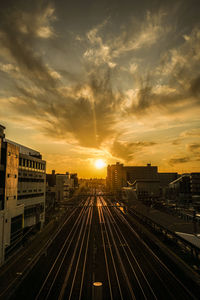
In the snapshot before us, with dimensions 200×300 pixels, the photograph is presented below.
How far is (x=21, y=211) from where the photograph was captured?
41125 mm

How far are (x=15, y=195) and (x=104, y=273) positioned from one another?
2250cm

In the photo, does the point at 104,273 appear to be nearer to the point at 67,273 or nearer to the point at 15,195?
the point at 67,273

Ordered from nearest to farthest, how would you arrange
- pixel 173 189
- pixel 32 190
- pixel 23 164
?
1. pixel 23 164
2. pixel 32 190
3. pixel 173 189

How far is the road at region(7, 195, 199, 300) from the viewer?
23.1 m

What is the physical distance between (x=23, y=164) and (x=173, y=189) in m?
124

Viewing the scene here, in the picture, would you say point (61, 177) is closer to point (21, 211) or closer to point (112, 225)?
point (112, 225)

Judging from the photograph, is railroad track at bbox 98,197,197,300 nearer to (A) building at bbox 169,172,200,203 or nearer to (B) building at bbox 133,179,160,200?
(A) building at bbox 169,172,200,203

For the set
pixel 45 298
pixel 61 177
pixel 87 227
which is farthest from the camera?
pixel 61 177

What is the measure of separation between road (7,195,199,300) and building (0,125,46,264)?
24.1 ft

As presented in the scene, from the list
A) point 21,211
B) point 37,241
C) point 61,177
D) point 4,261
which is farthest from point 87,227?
point 61,177

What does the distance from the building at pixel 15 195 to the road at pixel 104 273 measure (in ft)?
24.1

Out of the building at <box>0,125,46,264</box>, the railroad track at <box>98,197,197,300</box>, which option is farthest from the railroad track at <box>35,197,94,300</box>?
the building at <box>0,125,46,264</box>

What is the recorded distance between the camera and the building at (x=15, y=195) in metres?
33.7

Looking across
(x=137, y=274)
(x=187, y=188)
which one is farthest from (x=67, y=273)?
(x=187, y=188)
